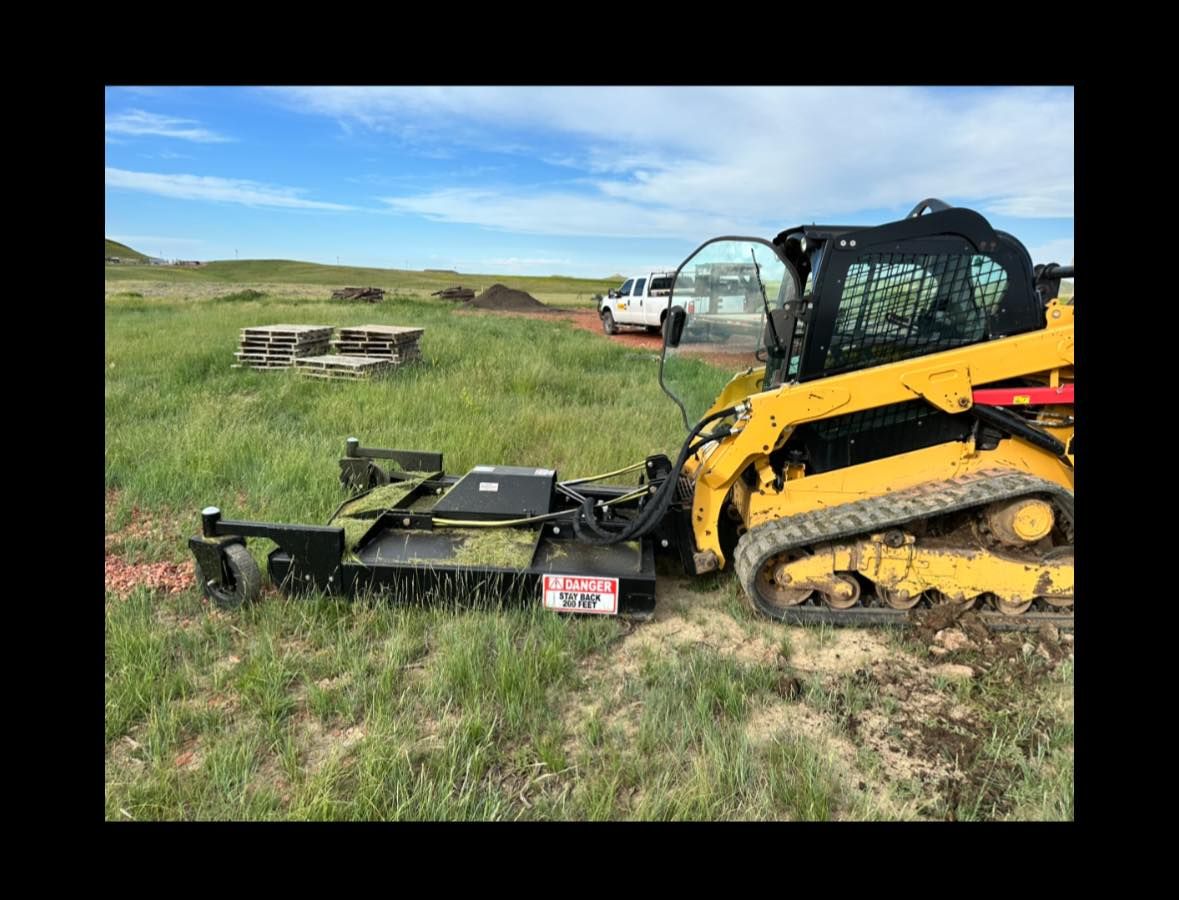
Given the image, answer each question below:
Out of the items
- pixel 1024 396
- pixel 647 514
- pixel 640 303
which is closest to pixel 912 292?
pixel 1024 396

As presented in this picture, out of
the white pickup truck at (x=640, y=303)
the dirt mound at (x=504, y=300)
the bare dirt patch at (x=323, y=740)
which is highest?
the dirt mound at (x=504, y=300)

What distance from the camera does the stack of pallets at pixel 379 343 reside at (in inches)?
488

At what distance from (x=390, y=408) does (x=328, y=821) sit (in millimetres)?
6722

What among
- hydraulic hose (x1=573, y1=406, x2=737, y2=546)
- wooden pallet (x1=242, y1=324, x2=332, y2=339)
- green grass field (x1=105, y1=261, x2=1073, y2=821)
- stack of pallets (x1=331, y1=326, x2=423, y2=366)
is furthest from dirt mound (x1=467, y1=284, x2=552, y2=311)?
hydraulic hose (x1=573, y1=406, x2=737, y2=546)

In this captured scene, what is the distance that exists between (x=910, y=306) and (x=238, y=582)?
4313 mm

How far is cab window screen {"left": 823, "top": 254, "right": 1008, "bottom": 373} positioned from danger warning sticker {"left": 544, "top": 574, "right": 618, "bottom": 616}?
1.87 metres

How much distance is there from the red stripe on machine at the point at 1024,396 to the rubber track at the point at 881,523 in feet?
1.36

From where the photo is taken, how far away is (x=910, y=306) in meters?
4.00

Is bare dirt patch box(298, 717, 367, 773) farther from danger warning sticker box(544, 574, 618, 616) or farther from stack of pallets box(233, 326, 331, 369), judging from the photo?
stack of pallets box(233, 326, 331, 369)

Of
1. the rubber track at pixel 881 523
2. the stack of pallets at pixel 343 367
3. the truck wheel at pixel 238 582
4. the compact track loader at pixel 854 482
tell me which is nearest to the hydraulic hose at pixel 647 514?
the compact track loader at pixel 854 482

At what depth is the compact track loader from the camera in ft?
12.5

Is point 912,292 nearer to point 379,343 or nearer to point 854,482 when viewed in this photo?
point 854,482

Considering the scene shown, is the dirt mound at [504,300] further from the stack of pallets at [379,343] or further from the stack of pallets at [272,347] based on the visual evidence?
the stack of pallets at [272,347]
